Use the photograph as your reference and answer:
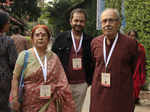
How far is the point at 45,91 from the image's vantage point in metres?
3.44

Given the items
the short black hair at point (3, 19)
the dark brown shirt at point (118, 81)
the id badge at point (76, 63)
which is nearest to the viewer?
the dark brown shirt at point (118, 81)

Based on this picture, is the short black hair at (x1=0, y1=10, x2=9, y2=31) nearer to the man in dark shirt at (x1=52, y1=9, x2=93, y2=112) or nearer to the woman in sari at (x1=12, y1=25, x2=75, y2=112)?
the woman in sari at (x1=12, y1=25, x2=75, y2=112)

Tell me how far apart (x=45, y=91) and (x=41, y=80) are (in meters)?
0.15

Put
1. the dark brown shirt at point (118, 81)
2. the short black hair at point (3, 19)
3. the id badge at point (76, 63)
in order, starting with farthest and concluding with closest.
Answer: the id badge at point (76, 63) → the short black hair at point (3, 19) → the dark brown shirt at point (118, 81)

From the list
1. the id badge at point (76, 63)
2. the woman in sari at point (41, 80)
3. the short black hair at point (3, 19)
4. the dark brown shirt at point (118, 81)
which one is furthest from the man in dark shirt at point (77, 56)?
the short black hair at point (3, 19)

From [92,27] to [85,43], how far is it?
1499cm

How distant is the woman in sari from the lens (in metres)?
3.43

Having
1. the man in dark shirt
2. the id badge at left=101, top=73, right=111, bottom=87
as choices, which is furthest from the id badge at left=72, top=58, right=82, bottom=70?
the id badge at left=101, top=73, right=111, bottom=87

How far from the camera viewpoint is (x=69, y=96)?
3645 millimetres

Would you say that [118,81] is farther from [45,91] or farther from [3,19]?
[3,19]

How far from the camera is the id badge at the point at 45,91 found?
11.2 ft

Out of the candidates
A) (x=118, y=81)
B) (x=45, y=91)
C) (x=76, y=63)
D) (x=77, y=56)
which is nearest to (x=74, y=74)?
(x=76, y=63)

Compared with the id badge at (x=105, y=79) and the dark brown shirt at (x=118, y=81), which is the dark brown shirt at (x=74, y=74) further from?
the id badge at (x=105, y=79)

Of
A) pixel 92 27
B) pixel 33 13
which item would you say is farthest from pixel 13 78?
pixel 33 13
